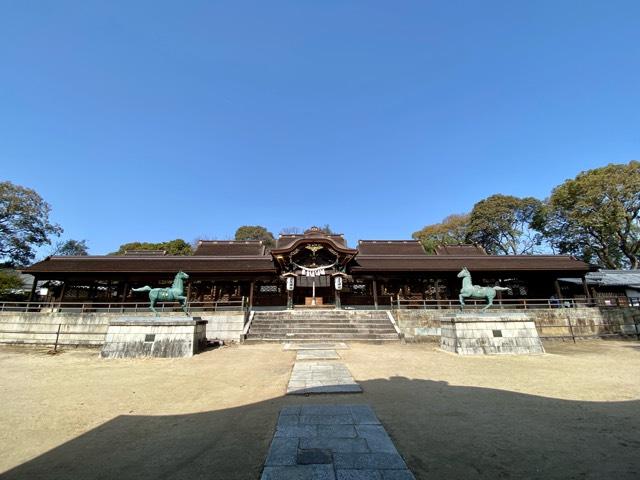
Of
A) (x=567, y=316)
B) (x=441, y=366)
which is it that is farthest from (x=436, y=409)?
(x=567, y=316)

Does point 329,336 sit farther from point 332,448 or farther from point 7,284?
point 7,284

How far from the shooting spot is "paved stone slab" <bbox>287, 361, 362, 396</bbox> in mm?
6192

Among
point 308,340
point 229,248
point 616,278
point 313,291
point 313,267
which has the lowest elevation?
point 308,340

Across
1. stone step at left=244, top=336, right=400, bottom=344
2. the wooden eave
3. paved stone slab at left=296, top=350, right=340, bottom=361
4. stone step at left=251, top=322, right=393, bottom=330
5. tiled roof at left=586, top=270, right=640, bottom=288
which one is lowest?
paved stone slab at left=296, top=350, right=340, bottom=361

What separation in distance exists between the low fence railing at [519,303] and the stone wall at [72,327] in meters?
9.66

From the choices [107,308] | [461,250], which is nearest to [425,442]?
[107,308]

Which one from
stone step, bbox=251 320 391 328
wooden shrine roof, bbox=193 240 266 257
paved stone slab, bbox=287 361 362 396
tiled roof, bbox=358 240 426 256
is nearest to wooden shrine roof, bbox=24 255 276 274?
wooden shrine roof, bbox=193 240 266 257

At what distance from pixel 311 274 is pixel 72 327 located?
13.9 meters

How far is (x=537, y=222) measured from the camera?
3634cm

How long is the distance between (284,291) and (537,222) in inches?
1284

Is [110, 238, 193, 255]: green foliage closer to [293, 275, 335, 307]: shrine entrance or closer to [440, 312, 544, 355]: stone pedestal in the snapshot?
[293, 275, 335, 307]: shrine entrance

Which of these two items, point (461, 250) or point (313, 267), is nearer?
point (313, 267)

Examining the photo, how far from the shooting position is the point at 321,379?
716cm

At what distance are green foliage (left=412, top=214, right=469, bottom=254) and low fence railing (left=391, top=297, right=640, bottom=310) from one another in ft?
66.4
